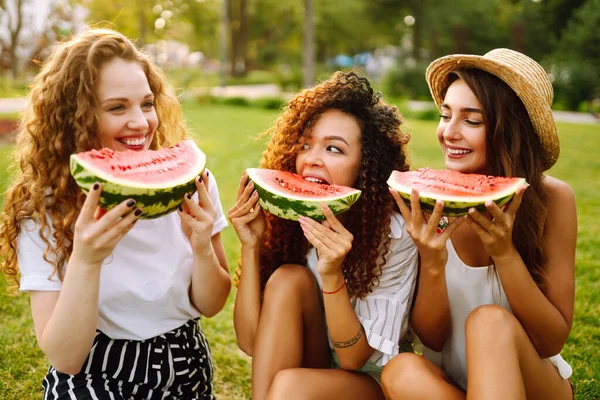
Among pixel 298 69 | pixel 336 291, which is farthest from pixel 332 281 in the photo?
pixel 298 69

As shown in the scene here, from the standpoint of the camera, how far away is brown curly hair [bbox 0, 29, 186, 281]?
8.32ft

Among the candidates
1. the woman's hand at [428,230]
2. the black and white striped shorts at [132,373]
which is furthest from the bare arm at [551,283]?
the black and white striped shorts at [132,373]

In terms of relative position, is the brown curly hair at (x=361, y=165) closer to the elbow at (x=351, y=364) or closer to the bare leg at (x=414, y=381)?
the elbow at (x=351, y=364)

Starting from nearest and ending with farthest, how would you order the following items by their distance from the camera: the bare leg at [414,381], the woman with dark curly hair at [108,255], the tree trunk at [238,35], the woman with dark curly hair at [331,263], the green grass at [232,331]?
the bare leg at [414,381]
the woman with dark curly hair at [108,255]
the woman with dark curly hair at [331,263]
the green grass at [232,331]
the tree trunk at [238,35]

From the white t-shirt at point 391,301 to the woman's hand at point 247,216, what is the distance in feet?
2.16

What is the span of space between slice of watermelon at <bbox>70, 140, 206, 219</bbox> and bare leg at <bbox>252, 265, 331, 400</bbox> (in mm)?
749

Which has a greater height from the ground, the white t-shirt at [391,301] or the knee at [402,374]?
the white t-shirt at [391,301]

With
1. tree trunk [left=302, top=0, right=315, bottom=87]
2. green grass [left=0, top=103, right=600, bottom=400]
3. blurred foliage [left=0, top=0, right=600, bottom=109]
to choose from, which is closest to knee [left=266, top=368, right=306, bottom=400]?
green grass [left=0, top=103, right=600, bottom=400]

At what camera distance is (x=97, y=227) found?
2213 millimetres

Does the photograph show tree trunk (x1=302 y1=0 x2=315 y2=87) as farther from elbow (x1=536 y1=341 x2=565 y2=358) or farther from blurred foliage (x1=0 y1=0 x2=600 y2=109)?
elbow (x1=536 y1=341 x2=565 y2=358)

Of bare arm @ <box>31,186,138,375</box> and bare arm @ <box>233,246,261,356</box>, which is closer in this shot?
bare arm @ <box>31,186,138,375</box>

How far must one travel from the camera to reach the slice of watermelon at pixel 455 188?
2.45m

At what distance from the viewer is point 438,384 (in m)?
2.41

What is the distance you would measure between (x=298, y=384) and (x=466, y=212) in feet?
3.73
